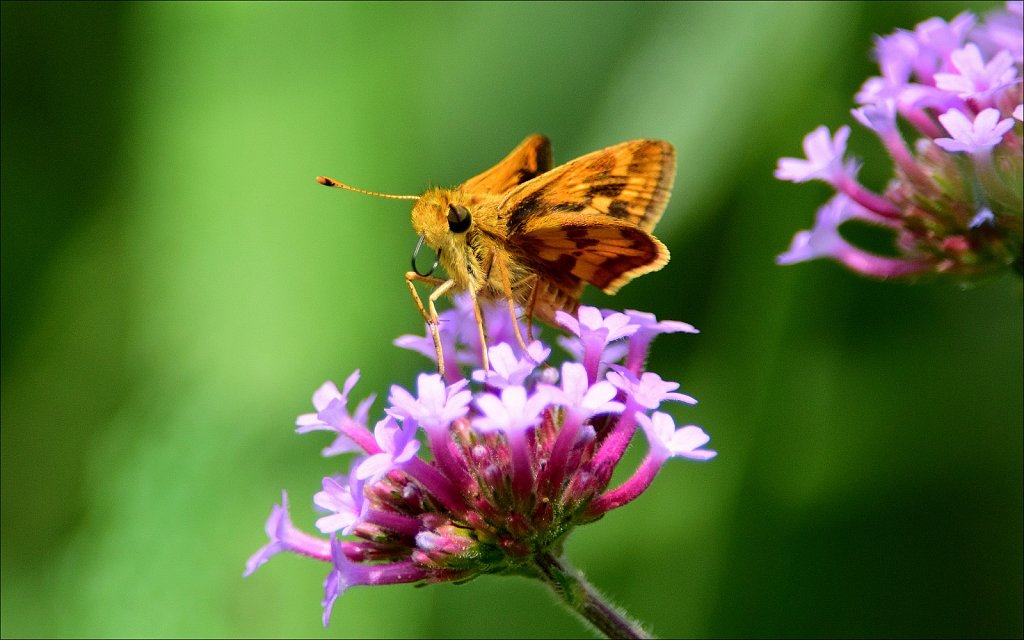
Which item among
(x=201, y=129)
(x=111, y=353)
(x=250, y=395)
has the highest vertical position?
(x=201, y=129)

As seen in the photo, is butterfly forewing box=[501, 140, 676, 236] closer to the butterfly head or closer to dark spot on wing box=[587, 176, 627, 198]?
dark spot on wing box=[587, 176, 627, 198]

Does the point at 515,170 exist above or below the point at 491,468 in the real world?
above

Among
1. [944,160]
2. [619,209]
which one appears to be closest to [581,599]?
[619,209]

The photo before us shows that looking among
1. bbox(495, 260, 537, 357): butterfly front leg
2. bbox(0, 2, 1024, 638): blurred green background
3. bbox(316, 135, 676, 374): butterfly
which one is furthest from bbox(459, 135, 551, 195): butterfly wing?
bbox(0, 2, 1024, 638): blurred green background

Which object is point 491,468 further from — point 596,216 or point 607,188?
point 607,188

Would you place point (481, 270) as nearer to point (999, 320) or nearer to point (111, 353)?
point (111, 353)

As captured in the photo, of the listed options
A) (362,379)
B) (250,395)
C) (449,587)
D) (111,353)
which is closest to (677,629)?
(449,587)
